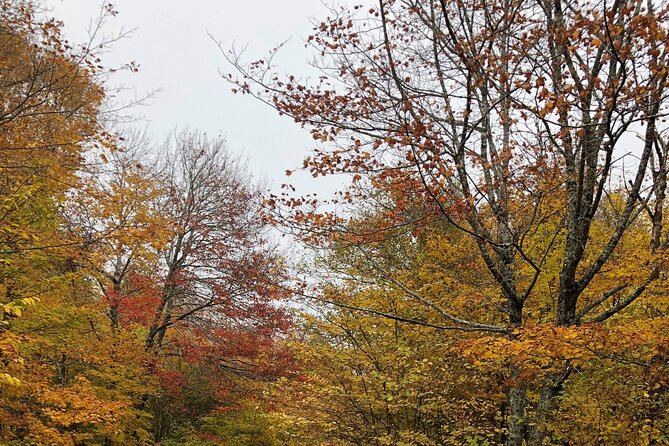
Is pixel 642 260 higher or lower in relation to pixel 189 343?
higher

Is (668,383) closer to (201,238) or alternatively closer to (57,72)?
(57,72)

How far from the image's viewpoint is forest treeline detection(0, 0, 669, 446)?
4.59 metres

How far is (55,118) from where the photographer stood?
768cm

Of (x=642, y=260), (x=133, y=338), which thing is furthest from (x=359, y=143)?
(x=133, y=338)

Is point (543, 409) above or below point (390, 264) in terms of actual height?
below

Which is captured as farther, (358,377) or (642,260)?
(358,377)

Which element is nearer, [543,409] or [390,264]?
[543,409]

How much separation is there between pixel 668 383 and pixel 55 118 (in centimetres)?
897

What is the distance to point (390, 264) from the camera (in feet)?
39.8

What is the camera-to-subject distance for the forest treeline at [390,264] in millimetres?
4594

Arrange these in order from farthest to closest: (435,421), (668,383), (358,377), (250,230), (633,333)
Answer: (250,230), (435,421), (358,377), (668,383), (633,333)

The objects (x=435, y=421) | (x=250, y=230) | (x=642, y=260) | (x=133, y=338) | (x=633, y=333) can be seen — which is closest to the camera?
(x=633, y=333)

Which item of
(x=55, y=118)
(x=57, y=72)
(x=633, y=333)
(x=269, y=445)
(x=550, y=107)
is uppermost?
(x=57, y=72)

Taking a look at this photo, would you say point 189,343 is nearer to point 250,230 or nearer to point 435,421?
point 250,230
